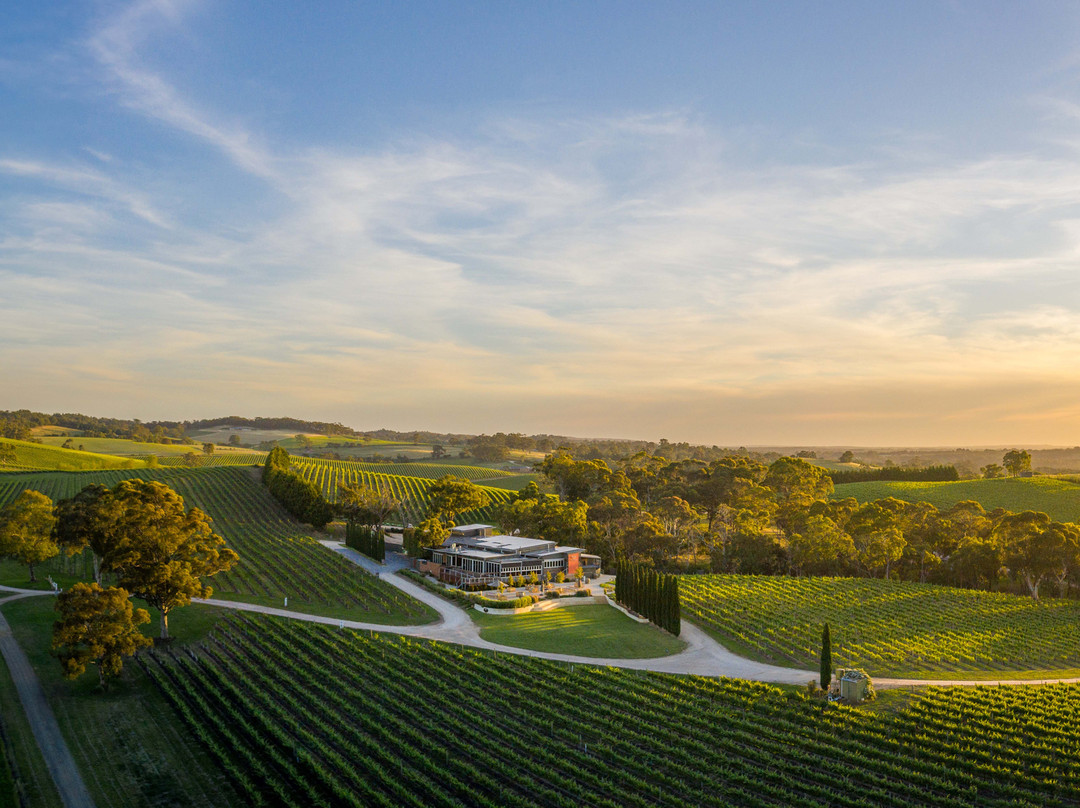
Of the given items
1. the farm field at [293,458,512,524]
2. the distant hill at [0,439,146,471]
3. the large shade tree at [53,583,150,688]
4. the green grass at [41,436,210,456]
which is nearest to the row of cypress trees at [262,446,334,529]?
the farm field at [293,458,512,524]

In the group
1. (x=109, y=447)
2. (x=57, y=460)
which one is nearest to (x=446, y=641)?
(x=57, y=460)

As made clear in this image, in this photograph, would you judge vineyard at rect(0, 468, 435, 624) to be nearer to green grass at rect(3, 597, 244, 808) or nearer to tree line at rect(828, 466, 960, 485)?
green grass at rect(3, 597, 244, 808)

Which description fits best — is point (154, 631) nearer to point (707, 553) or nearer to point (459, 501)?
point (459, 501)

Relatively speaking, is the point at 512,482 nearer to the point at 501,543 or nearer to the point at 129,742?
the point at 501,543

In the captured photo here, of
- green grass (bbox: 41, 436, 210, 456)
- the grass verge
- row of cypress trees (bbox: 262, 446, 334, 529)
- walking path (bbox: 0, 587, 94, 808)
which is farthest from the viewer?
green grass (bbox: 41, 436, 210, 456)

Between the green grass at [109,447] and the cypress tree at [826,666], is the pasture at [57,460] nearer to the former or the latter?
the green grass at [109,447]

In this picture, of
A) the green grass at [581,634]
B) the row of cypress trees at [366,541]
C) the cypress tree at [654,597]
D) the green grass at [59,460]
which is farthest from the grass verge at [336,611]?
the green grass at [59,460]

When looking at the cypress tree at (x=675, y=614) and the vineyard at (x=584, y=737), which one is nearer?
the vineyard at (x=584, y=737)
